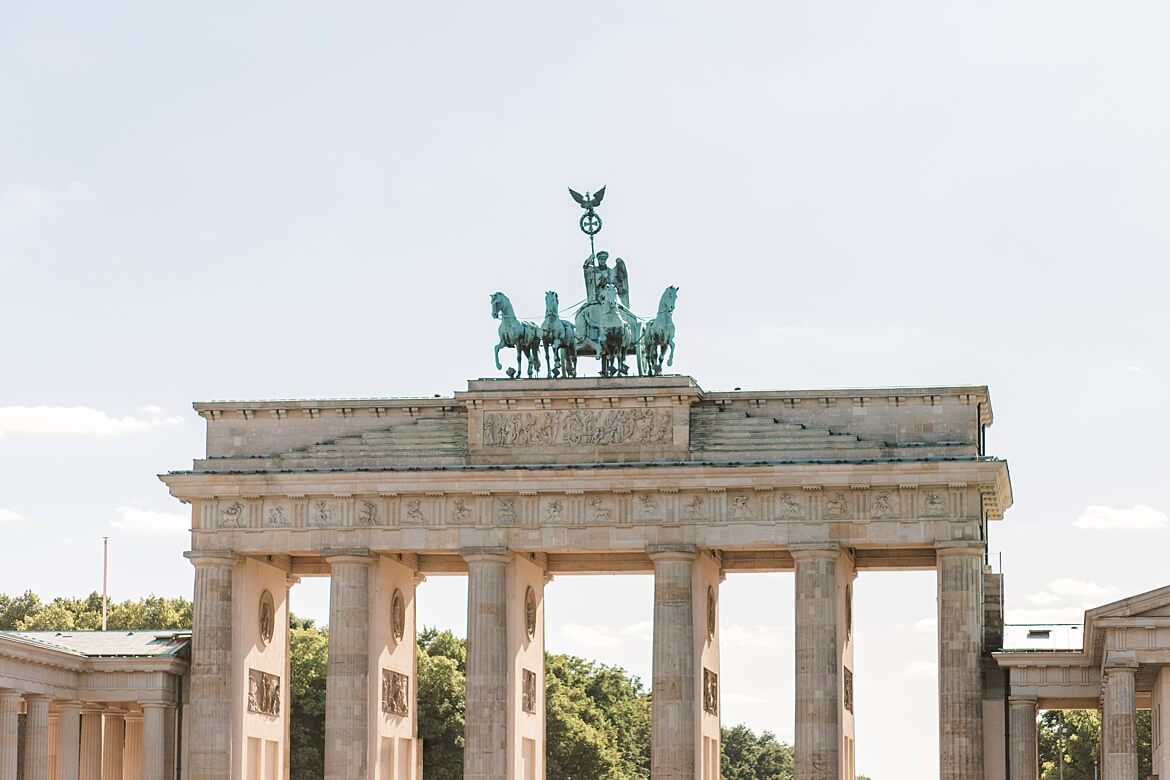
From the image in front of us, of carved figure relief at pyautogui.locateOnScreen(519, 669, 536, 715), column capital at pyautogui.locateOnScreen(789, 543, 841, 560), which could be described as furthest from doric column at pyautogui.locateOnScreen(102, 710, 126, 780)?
column capital at pyautogui.locateOnScreen(789, 543, 841, 560)

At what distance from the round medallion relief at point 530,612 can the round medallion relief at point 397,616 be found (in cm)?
471

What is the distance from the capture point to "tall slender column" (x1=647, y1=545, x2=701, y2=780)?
74875 millimetres

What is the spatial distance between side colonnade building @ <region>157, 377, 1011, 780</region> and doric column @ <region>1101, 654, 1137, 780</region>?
7.53m

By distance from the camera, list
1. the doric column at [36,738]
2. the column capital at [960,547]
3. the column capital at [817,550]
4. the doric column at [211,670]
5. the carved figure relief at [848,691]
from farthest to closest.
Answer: the carved figure relief at [848,691] → the doric column at [211,670] → the column capital at [817,550] → the doric column at [36,738] → the column capital at [960,547]

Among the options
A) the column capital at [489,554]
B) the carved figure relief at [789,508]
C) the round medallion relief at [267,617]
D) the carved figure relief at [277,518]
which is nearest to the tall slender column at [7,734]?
the carved figure relief at [277,518]

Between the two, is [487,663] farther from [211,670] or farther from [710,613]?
[211,670]

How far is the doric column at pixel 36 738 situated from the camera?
74.1 meters

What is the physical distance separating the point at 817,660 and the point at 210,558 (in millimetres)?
21056

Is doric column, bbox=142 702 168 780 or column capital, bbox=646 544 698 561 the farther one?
doric column, bbox=142 702 168 780

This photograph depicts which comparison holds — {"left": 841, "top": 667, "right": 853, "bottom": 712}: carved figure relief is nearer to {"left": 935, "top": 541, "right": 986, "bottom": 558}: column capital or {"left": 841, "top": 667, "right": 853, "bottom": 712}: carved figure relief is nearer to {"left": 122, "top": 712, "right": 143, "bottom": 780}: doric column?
{"left": 935, "top": 541, "right": 986, "bottom": 558}: column capital

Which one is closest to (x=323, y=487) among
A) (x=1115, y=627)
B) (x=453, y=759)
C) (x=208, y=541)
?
(x=208, y=541)

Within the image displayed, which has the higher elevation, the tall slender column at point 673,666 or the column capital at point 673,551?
the column capital at point 673,551

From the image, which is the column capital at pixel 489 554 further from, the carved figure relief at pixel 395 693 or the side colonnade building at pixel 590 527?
the carved figure relief at pixel 395 693

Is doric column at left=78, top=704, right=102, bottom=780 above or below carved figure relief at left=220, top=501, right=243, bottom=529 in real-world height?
below
